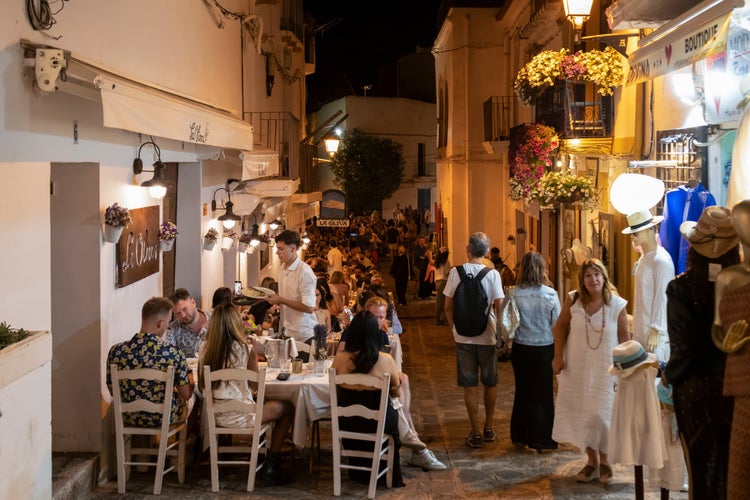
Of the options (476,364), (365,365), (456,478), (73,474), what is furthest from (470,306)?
(73,474)

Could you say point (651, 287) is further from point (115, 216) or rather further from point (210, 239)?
point (210, 239)

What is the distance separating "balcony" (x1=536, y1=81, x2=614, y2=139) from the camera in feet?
42.1

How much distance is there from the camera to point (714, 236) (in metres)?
5.66

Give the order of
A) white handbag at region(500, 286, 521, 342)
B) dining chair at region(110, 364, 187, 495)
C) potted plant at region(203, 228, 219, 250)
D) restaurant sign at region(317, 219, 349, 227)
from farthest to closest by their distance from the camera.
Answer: restaurant sign at region(317, 219, 349, 227)
potted plant at region(203, 228, 219, 250)
white handbag at region(500, 286, 521, 342)
dining chair at region(110, 364, 187, 495)

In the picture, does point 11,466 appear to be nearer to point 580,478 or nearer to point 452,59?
point 580,478

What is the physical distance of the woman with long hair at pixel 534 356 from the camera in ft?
30.2

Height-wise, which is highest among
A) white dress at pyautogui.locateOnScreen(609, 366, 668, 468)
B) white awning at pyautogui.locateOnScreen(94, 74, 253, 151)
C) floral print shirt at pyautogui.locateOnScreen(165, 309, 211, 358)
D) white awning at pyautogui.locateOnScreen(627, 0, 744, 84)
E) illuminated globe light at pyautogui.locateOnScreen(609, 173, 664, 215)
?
white awning at pyautogui.locateOnScreen(627, 0, 744, 84)

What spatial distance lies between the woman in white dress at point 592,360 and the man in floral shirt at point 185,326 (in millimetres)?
3895

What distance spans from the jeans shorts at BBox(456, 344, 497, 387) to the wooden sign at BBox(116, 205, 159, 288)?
342 centimetres

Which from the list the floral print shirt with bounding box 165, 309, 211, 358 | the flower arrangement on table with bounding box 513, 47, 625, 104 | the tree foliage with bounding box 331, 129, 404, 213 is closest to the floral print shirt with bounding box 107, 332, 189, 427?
the floral print shirt with bounding box 165, 309, 211, 358

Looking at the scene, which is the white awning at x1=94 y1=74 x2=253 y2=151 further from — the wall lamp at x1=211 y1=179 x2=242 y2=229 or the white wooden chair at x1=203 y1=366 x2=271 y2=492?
the wall lamp at x1=211 y1=179 x2=242 y2=229

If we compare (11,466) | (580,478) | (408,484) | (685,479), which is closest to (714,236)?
(685,479)

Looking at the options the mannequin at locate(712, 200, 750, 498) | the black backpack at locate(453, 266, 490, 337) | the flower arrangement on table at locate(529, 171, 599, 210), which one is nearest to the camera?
the mannequin at locate(712, 200, 750, 498)

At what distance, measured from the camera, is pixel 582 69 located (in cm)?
1187
